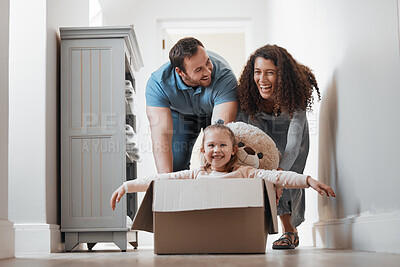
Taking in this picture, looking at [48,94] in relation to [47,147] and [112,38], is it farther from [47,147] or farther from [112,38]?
[112,38]

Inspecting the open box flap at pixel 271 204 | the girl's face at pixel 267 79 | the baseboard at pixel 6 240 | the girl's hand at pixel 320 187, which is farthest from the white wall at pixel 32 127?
the girl's hand at pixel 320 187

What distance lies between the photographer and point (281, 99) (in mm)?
2311

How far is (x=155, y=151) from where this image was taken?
8.57 ft

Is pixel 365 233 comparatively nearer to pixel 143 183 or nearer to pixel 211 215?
pixel 211 215

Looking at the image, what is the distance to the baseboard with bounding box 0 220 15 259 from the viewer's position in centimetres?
174

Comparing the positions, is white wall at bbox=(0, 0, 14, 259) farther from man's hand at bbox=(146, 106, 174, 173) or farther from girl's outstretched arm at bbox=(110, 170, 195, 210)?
man's hand at bbox=(146, 106, 174, 173)

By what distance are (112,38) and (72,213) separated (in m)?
0.87

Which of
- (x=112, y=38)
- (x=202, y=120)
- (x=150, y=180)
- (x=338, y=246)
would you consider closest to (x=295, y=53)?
(x=202, y=120)

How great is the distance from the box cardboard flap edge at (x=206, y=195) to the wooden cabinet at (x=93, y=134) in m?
0.91

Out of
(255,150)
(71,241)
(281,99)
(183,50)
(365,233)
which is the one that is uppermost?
(183,50)

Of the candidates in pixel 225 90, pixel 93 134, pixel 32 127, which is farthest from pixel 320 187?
pixel 32 127

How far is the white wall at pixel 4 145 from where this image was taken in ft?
5.76

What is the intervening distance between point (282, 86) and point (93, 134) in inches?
37.2

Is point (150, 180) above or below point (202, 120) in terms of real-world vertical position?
below
